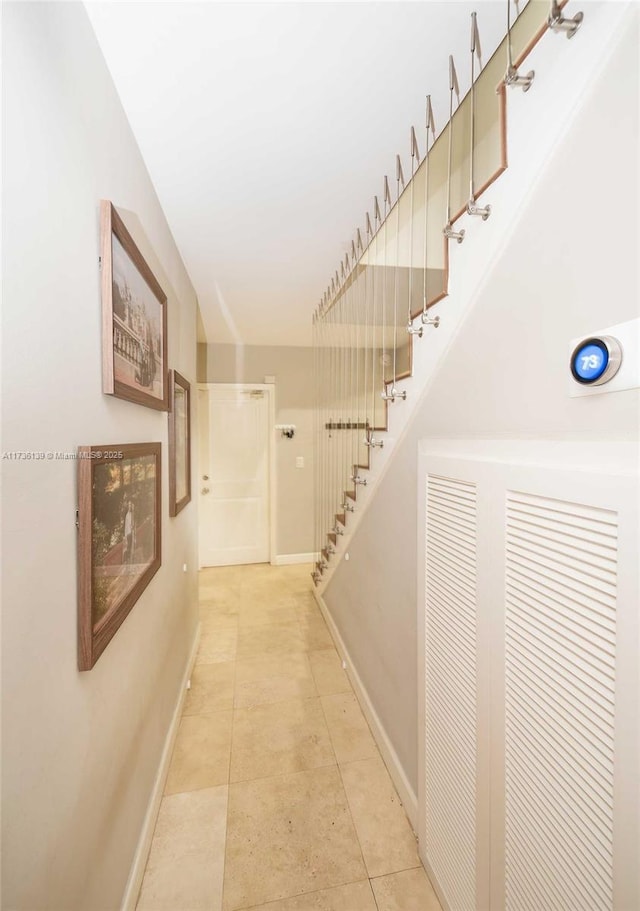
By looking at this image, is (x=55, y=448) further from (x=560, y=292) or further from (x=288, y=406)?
(x=288, y=406)

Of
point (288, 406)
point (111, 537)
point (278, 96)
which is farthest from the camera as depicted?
point (288, 406)

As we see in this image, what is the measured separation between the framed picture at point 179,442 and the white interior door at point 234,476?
1.79 m

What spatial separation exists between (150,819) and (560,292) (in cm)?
208

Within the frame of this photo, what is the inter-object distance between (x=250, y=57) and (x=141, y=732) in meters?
2.11

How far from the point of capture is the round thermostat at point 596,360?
0.63 metres

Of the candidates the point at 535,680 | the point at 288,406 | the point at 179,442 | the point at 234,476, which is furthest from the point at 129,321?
the point at 234,476

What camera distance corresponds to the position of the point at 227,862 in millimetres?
1345

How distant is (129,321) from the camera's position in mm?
1176

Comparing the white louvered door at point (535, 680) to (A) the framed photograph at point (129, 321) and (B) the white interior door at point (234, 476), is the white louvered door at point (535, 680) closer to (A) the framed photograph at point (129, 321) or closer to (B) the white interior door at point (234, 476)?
(A) the framed photograph at point (129, 321)

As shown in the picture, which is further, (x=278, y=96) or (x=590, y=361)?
(x=278, y=96)

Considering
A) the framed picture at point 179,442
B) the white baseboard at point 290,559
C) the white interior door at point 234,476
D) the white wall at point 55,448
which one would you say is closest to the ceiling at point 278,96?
the white wall at point 55,448

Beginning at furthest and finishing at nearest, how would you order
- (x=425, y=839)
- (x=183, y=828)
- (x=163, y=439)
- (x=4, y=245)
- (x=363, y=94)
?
1. (x=163, y=439)
2. (x=183, y=828)
3. (x=425, y=839)
4. (x=363, y=94)
5. (x=4, y=245)

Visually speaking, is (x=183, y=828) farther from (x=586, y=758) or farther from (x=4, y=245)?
(x=4, y=245)

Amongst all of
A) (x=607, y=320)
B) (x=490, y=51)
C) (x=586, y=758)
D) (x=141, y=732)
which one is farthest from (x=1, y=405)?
(x=490, y=51)
